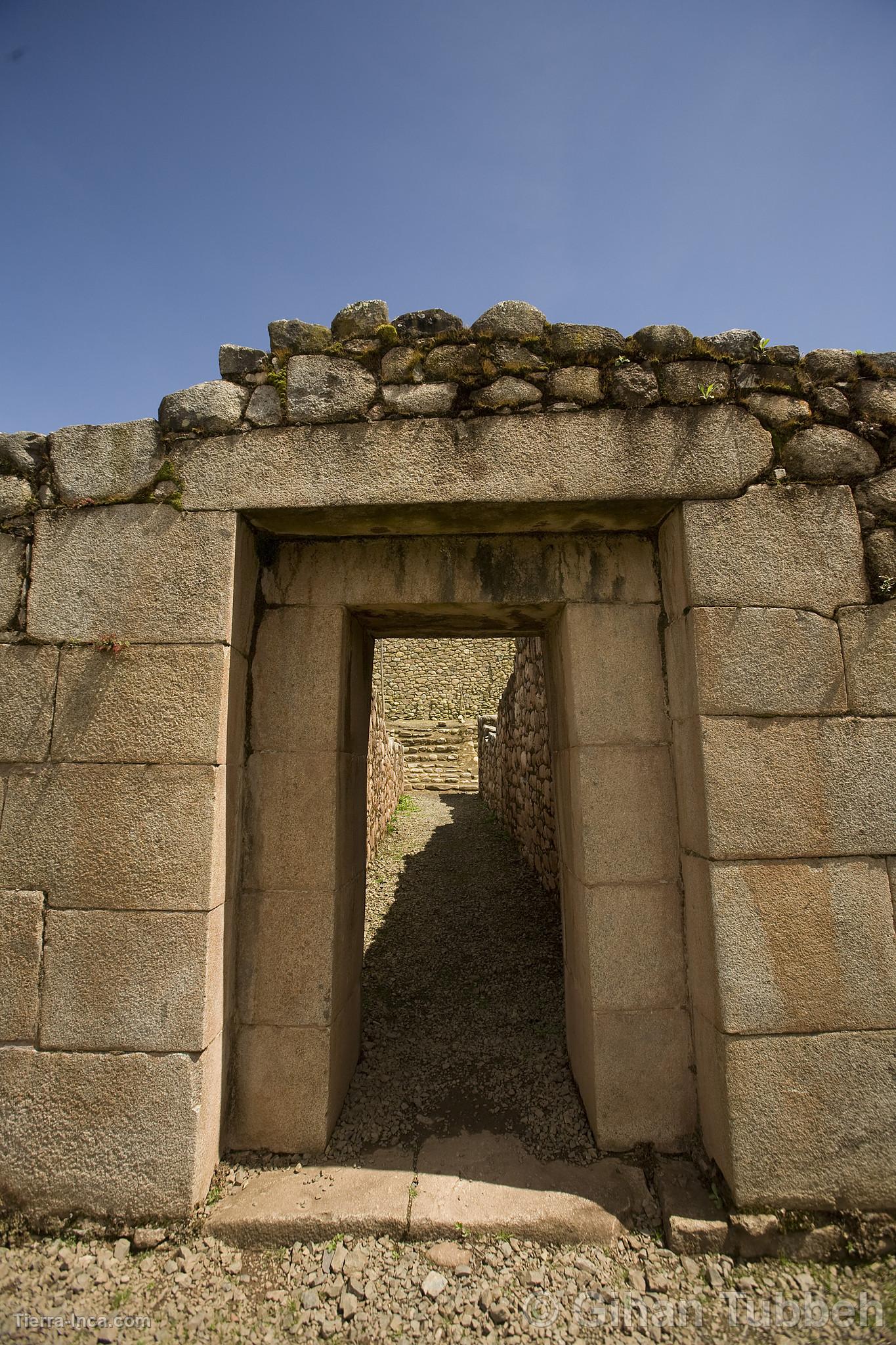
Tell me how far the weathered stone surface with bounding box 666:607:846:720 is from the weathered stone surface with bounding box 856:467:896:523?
23.0 inches

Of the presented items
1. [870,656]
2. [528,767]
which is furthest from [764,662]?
[528,767]

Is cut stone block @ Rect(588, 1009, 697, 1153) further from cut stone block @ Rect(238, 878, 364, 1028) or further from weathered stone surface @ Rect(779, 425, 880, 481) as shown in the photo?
weathered stone surface @ Rect(779, 425, 880, 481)

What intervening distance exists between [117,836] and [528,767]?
5478 millimetres

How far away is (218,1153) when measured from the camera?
267 centimetres

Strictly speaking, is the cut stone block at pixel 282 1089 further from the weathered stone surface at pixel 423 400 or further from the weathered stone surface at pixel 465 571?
the weathered stone surface at pixel 423 400

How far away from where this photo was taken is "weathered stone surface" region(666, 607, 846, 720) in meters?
2.58

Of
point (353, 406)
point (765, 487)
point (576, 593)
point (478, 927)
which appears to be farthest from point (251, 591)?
point (478, 927)

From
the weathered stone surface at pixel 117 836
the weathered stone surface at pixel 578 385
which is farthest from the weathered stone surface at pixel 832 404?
the weathered stone surface at pixel 117 836

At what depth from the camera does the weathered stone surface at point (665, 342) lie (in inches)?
112

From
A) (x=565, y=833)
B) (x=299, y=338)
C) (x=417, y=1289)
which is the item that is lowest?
(x=417, y=1289)

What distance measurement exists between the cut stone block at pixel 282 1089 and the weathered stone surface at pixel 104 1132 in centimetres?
28

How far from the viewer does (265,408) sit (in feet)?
9.34

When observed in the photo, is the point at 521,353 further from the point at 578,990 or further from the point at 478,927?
the point at 478,927

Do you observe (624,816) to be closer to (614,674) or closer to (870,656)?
(614,674)
